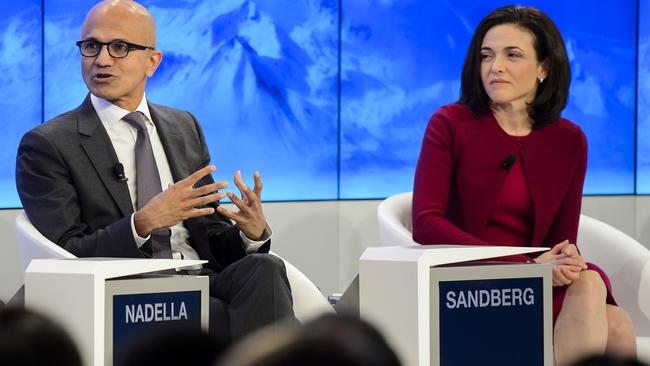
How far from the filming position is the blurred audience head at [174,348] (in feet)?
1.45

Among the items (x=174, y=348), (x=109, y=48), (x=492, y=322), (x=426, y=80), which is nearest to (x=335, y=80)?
(x=426, y=80)

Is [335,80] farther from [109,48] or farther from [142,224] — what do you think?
[142,224]

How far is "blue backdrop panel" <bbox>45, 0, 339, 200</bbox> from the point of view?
487cm

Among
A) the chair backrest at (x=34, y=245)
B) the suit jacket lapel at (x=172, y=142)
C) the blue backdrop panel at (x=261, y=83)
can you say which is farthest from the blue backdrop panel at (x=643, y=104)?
the chair backrest at (x=34, y=245)

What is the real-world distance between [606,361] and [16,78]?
422 centimetres

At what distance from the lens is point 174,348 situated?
45cm

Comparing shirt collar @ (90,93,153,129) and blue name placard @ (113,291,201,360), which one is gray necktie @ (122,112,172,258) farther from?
blue name placard @ (113,291,201,360)

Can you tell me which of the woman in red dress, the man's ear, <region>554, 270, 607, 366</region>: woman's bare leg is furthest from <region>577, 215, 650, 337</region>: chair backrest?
the man's ear

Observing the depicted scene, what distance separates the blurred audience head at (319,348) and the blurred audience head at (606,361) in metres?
0.08

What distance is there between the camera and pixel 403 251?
2.51 metres

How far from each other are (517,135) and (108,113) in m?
1.40

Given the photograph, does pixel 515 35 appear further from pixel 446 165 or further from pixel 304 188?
pixel 304 188

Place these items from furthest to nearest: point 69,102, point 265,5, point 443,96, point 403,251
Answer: point 443,96 < point 265,5 < point 69,102 < point 403,251

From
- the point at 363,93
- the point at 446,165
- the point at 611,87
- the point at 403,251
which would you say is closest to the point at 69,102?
the point at 363,93
